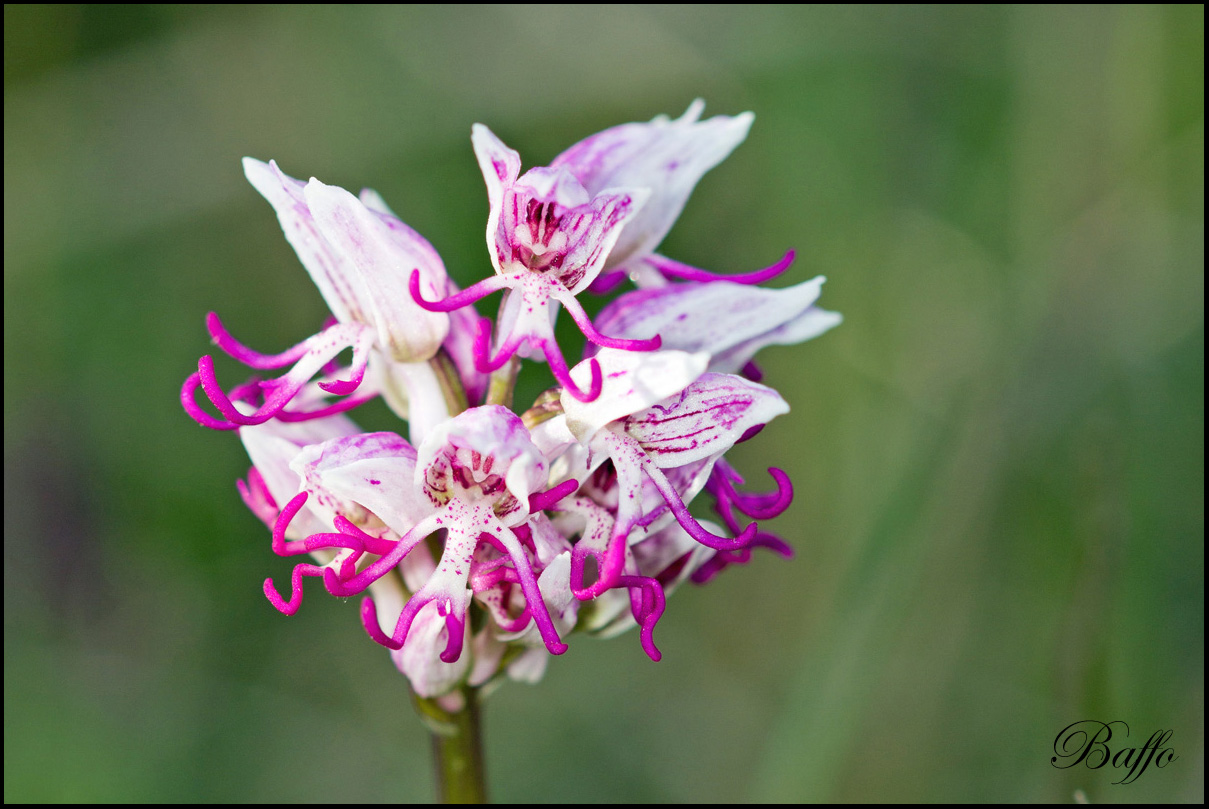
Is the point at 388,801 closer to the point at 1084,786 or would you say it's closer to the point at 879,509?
the point at 879,509

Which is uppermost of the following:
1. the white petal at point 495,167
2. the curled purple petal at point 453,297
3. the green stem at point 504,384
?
the white petal at point 495,167

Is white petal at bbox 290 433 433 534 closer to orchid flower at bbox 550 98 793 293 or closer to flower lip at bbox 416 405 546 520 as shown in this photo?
flower lip at bbox 416 405 546 520

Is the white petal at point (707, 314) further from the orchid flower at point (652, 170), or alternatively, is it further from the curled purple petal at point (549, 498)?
the curled purple petal at point (549, 498)

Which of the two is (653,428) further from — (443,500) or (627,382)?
(443,500)

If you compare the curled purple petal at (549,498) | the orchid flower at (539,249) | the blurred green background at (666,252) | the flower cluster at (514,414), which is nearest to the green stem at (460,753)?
the flower cluster at (514,414)

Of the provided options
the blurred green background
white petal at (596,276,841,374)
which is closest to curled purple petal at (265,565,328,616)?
white petal at (596,276,841,374)
